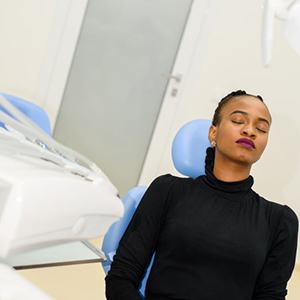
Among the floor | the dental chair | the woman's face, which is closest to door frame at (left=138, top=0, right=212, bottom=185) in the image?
the floor

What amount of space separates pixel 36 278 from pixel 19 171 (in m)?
1.47

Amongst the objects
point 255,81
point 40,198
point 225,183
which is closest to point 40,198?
point 40,198

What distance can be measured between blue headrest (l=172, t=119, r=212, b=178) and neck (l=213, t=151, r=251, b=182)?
3.6 inches

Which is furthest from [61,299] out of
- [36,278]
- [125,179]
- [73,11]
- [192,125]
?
[73,11]

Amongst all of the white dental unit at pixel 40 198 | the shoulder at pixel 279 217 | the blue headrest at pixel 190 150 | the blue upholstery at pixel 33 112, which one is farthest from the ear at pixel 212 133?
the white dental unit at pixel 40 198

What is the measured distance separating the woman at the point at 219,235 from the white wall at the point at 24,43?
6.44 feet

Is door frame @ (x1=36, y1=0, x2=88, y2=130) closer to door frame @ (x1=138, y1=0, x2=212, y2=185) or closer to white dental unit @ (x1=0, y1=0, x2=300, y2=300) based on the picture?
door frame @ (x1=138, y1=0, x2=212, y2=185)

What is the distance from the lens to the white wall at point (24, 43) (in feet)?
9.28

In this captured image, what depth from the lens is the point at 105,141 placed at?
3.04m

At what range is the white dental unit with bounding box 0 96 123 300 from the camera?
442 millimetres

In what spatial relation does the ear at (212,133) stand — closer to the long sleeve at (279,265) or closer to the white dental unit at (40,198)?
the long sleeve at (279,265)

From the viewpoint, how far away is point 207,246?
1.14 metres

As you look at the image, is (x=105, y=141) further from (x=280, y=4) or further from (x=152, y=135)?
(x=280, y=4)

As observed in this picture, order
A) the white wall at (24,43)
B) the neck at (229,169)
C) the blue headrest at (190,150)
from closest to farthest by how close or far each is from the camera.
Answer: the neck at (229,169)
the blue headrest at (190,150)
the white wall at (24,43)
